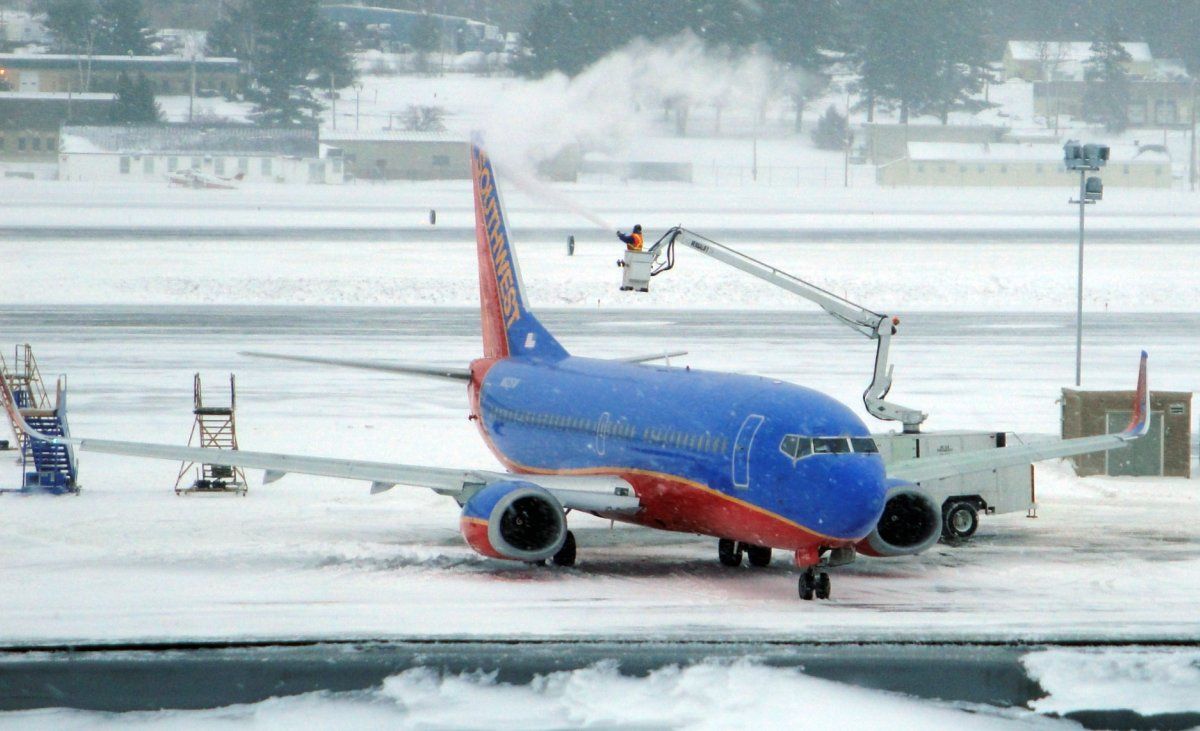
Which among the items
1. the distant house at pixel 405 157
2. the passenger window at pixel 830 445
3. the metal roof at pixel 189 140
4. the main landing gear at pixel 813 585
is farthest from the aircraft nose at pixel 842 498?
the metal roof at pixel 189 140

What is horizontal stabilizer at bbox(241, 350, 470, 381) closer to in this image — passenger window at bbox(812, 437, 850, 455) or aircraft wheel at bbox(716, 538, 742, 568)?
aircraft wheel at bbox(716, 538, 742, 568)

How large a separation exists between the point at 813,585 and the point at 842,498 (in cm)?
212

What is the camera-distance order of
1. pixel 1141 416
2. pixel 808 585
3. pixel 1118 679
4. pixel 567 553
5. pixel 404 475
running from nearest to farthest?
pixel 1118 679 < pixel 808 585 < pixel 404 475 < pixel 567 553 < pixel 1141 416

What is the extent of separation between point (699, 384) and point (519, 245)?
71.6 meters

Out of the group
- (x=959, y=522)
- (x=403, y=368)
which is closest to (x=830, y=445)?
(x=959, y=522)

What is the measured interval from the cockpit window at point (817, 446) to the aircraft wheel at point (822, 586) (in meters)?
2.15

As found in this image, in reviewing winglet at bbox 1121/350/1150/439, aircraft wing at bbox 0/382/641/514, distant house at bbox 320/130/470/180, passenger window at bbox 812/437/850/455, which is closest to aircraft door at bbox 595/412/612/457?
aircraft wing at bbox 0/382/641/514

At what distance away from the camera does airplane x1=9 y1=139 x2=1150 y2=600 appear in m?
26.1

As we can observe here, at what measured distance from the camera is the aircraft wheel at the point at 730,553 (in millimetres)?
30031

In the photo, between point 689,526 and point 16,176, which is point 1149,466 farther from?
point 16,176

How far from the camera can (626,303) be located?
78.8 meters

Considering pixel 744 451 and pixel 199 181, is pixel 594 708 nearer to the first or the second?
pixel 744 451

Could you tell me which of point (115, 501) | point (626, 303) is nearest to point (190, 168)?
point (626, 303)

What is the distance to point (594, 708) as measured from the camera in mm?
21703
